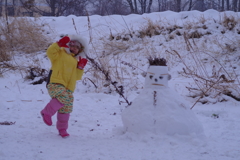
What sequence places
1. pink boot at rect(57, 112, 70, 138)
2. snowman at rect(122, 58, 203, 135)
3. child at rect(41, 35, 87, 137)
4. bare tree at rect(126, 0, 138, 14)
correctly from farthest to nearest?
1. bare tree at rect(126, 0, 138, 14)
2. pink boot at rect(57, 112, 70, 138)
3. child at rect(41, 35, 87, 137)
4. snowman at rect(122, 58, 203, 135)

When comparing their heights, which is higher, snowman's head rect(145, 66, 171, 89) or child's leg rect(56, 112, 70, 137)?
snowman's head rect(145, 66, 171, 89)

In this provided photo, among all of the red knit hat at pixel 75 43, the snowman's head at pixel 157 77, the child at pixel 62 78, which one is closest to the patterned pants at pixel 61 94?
the child at pixel 62 78

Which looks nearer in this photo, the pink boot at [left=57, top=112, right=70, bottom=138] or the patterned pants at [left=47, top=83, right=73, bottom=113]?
the patterned pants at [left=47, top=83, right=73, bottom=113]

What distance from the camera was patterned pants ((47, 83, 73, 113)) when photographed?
249 centimetres

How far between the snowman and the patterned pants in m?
0.62

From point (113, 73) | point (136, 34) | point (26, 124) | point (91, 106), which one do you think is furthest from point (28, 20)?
point (26, 124)

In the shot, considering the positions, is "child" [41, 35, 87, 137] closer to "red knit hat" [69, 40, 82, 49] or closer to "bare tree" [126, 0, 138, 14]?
"red knit hat" [69, 40, 82, 49]

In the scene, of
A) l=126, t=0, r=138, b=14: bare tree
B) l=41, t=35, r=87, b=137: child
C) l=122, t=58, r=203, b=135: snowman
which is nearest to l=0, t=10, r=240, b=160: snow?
l=122, t=58, r=203, b=135: snowman

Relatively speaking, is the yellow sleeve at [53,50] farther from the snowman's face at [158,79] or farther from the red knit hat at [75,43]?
the snowman's face at [158,79]

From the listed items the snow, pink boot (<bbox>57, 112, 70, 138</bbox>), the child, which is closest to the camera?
the snow

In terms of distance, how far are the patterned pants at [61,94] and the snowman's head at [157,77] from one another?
89cm

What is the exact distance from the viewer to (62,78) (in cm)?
256

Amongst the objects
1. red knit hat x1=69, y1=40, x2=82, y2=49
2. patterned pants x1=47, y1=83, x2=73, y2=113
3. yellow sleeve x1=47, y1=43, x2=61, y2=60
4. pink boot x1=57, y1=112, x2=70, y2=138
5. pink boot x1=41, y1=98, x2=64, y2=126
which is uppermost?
red knit hat x1=69, y1=40, x2=82, y2=49

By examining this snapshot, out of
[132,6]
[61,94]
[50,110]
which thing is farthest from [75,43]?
[132,6]
